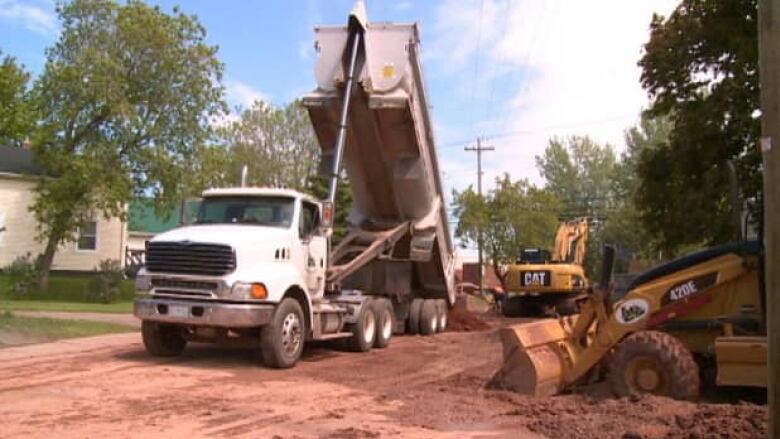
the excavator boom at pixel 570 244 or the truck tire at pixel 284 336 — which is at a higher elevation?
the excavator boom at pixel 570 244

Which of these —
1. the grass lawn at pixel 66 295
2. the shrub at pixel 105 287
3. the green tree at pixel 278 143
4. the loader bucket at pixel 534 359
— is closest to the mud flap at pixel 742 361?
the loader bucket at pixel 534 359

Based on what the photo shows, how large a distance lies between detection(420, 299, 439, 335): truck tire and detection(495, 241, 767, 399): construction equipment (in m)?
8.56

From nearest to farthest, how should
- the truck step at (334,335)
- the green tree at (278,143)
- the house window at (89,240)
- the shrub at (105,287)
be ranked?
the truck step at (334,335) < the shrub at (105,287) < the house window at (89,240) < the green tree at (278,143)

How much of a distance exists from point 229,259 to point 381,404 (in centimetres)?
353

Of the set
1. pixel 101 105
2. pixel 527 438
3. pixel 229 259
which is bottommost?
pixel 527 438

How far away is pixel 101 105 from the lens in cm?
2894

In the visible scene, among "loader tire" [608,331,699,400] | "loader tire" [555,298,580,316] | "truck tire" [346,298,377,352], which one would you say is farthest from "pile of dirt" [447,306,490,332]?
"loader tire" [608,331,699,400]

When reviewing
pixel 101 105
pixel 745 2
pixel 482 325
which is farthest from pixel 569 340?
pixel 101 105

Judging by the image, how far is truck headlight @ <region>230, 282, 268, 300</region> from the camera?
11938 millimetres

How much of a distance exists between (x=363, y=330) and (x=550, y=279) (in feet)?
45.4

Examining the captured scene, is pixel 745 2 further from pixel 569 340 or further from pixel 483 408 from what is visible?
pixel 483 408

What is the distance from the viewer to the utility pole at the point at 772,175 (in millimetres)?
5305

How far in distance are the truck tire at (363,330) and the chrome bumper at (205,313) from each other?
3.09 m

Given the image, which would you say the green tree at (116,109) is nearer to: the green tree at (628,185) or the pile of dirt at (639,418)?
the pile of dirt at (639,418)
